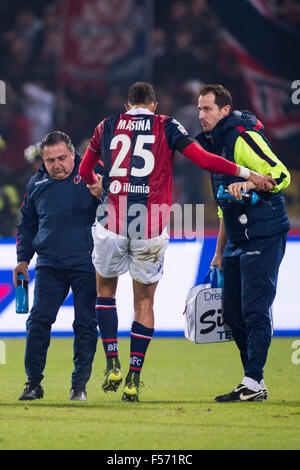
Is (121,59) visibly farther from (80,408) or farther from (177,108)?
(80,408)

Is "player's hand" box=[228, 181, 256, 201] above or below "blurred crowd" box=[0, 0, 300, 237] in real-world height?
below

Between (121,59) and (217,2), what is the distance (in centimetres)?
215

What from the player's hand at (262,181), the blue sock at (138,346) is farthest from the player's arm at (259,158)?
the blue sock at (138,346)

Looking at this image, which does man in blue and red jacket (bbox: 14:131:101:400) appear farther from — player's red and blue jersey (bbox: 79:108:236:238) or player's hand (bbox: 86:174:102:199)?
player's red and blue jersey (bbox: 79:108:236:238)

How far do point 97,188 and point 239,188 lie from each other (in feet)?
3.25

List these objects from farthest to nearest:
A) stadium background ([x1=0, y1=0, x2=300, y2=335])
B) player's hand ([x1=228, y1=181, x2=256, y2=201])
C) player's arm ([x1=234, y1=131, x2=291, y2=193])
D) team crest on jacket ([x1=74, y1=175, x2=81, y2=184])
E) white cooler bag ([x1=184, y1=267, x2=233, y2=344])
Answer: stadium background ([x1=0, y1=0, x2=300, y2=335]) < white cooler bag ([x1=184, y1=267, x2=233, y2=344]) < team crest on jacket ([x1=74, y1=175, x2=81, y2=184]) < player's arm ([x1=234, y1=131, x2=291, y2=193]) < player's hand ([x1=228, y1=181, x2=256, y2=201])

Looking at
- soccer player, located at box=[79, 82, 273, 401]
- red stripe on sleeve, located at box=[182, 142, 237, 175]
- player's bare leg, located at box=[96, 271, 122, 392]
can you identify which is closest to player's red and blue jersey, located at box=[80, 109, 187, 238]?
soccer player, located at box=[79, 82, 273, 401]

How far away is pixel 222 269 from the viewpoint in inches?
239

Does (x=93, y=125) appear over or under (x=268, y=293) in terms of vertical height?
over

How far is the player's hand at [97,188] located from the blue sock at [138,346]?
2.85 ft

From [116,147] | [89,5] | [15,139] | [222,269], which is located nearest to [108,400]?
[222,269]

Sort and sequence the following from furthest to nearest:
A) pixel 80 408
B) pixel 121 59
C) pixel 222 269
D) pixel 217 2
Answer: pixel 217 2, pixel 121 59, pixel 222 269, pixel 80 408

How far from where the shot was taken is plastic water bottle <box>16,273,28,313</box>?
19.2 ft
